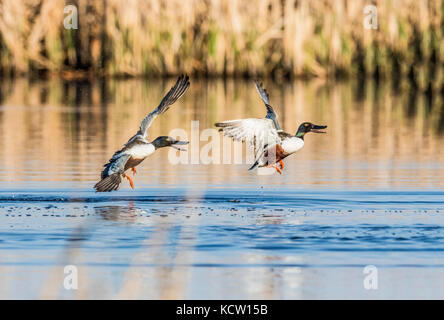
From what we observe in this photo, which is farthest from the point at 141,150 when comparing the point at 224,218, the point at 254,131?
the point at 224,218

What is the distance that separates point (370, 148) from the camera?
46.4 ft

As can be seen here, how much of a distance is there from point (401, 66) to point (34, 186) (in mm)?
15582

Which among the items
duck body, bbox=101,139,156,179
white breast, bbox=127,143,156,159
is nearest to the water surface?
duck body, bbox=101,139,156,179

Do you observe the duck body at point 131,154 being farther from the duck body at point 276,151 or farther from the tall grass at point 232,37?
the tall grass at point 232,37

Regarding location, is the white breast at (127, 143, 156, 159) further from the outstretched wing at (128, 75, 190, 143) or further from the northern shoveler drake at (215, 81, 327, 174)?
the northern shoveler drake at (215, 81, 327, 174)

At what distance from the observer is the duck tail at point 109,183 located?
9625 millimetres

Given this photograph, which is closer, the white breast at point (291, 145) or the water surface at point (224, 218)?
the water surface at point (224, 218)

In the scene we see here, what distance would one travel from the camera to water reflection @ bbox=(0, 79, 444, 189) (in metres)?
11.5

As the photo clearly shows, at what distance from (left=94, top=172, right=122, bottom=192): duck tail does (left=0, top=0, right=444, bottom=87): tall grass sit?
14.8m

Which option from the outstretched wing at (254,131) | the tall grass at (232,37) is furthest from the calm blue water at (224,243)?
the tall grass at (232,37)

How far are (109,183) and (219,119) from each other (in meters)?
7.99

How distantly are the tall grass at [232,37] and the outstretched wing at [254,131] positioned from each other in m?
14.3

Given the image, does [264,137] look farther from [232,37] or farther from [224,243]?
[232,37]

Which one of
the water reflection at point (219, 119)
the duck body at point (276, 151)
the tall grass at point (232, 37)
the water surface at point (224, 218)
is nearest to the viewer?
the water surface at point (224, 218)
